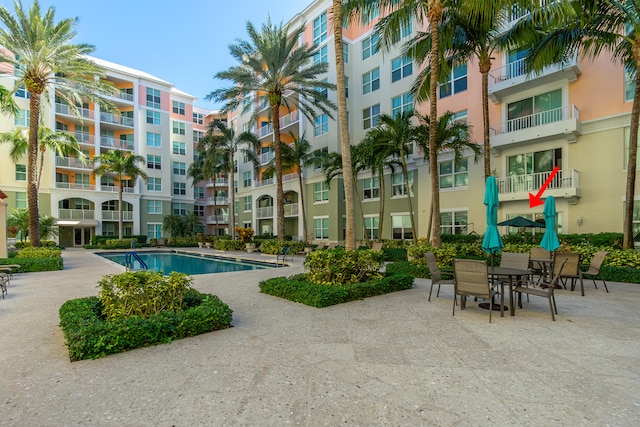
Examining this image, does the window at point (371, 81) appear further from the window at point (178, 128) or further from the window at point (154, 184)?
the window at point (178, 128)

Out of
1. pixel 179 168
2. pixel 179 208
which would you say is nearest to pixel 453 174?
pixel 179 208

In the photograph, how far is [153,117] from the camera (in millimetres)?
40438

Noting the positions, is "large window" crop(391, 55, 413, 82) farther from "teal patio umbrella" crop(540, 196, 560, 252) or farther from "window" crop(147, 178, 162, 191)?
"window" crop(147, 178, 162, 191)

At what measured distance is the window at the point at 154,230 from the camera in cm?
3947

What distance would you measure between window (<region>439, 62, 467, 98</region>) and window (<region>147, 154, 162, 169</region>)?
33665 millimetres

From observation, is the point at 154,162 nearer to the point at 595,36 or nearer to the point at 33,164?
the point at 33,164

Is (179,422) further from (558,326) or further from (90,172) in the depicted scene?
(90,172)

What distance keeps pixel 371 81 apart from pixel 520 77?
11788 millimetres

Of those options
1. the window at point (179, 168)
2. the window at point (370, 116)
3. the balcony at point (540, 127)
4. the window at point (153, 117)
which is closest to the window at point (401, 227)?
the balcony at point (540, 127)

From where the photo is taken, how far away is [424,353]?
4500mm

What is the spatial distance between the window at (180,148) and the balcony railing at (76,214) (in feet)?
44.4

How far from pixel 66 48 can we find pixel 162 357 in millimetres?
20088

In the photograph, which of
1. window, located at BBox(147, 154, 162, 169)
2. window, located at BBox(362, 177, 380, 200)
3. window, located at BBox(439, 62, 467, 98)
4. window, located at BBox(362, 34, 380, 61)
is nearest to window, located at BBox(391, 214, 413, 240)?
window, located at BBox(362, 177, 380, 200)

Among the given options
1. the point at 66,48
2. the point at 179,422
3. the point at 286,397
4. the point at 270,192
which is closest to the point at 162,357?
the point at 179,422
